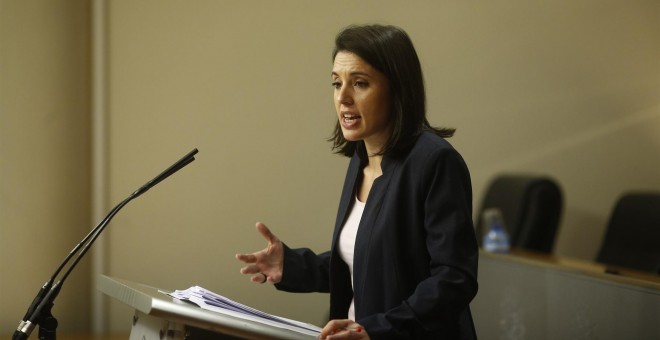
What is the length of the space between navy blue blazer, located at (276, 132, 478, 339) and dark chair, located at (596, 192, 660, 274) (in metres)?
2.59

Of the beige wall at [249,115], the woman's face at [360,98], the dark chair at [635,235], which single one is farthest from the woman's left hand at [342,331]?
the dark chair at [635,235]

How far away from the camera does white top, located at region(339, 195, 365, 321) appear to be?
183 cm

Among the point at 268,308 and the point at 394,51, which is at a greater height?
the point at 394,51

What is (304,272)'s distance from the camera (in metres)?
1.93

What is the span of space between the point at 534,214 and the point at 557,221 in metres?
0.16

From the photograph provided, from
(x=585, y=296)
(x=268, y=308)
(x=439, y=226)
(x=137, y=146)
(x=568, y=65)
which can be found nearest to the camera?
(x=439, y=226)

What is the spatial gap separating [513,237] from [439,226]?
2777mm

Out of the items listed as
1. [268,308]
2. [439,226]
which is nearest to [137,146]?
[268,308]

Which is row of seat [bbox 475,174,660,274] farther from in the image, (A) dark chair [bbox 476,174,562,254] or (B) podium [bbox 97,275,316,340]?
(B) podium [bbox 97,275,316,340]

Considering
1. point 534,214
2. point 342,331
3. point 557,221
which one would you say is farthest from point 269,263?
point 557,221

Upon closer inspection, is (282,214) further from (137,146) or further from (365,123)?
(365,123)

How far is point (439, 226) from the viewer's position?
1586mm

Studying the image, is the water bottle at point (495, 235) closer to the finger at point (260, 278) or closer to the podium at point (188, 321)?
the finger at point (260, 278)

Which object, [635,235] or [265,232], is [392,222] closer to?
[265,232]
